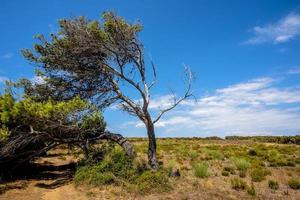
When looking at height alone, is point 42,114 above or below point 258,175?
above

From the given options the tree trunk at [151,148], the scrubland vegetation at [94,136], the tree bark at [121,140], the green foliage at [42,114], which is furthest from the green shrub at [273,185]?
the green foliage at [42,114]

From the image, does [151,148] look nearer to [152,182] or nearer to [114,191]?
→ [152,182]

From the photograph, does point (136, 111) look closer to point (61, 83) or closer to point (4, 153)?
point (61, 83)

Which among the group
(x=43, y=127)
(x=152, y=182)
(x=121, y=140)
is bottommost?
(x=152, y=182)

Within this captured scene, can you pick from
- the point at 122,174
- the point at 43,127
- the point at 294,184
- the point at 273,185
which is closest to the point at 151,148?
the point at 122,174

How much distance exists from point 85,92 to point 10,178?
5.78m

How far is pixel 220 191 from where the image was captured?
45.6 ft

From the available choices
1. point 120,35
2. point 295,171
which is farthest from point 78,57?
point 295,171

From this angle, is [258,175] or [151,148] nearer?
[258,175]

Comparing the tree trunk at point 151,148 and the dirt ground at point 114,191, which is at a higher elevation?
the tree trunk at point 151,148

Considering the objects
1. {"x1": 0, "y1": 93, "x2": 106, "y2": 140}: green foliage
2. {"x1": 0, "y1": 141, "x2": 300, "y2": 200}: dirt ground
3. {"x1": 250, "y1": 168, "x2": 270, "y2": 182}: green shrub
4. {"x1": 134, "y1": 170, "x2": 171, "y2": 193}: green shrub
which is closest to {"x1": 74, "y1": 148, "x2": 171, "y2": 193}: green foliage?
{"x1": 134, "y1": 170, "x2": 171, "y2": 193}: green shrub

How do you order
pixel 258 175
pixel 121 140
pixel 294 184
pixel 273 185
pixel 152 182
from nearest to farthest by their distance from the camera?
pixel 152 182
pixel 294 184
pixel 273 185
pixel 258 175
pixel 121 140

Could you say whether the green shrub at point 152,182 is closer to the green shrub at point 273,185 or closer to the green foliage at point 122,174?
the green foliage at point 122,174

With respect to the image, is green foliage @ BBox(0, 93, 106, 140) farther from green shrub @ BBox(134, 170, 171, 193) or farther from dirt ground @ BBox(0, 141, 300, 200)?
green shrub @ BBox(134, 170, 171, 193)
